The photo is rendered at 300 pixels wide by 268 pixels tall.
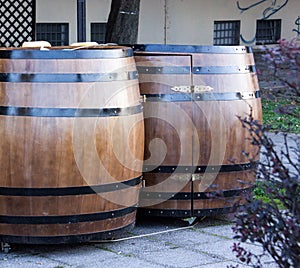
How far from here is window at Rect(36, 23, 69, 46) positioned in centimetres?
1733

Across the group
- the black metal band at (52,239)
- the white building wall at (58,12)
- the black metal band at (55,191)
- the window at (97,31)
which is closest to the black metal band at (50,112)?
the black metal band at (55,191)

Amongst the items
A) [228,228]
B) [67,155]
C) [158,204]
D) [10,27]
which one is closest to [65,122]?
[67,155]

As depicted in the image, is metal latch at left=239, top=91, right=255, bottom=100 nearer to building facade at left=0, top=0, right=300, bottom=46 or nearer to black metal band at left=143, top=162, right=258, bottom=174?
black metal band at left=143, top=162, right=258, bottom=174

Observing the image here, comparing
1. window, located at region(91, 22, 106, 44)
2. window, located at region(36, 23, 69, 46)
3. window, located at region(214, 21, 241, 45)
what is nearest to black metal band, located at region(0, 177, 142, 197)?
window, located at region(36, 23, 69, 46)

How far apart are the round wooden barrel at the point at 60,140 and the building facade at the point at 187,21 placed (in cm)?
1093

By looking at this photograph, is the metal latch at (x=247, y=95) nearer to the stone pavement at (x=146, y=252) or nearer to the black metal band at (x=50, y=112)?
the stone pavement at (x=146, y=252)

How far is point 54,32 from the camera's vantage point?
17578 millimetres

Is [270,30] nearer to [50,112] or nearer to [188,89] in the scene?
[188,89]

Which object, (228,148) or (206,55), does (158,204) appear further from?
(206,55)

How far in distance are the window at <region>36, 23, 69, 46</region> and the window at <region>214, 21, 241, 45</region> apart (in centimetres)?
457

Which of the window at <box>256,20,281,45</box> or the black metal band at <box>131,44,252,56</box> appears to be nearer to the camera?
the black metal band at <box>131,44,252,56</box>

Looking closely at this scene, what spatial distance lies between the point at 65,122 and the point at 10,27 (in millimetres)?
11087

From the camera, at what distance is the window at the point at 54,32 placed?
17328 mm

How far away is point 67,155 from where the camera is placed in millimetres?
4797
